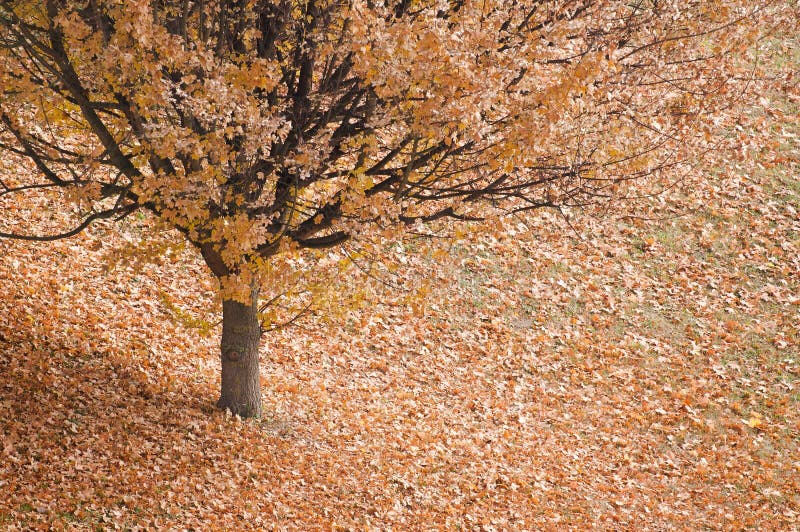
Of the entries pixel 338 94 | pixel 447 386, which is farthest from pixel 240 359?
pixel 447 386

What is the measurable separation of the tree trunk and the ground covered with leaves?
1.01 feet

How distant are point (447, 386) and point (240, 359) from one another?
12.2 feet

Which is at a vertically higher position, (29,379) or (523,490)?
(29,379)

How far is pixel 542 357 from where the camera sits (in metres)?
12.1

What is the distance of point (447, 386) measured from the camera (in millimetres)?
10984

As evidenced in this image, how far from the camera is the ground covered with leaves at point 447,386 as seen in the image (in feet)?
22.9

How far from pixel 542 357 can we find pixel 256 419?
17.5ft

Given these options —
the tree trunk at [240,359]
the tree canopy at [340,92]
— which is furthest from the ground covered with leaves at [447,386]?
the tree canopy at [340,92]

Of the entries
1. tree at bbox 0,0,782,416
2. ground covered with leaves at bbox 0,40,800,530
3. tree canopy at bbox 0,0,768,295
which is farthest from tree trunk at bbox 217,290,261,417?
tree canopy at bbox 0,0,768,295

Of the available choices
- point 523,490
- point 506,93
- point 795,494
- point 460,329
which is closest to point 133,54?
point 506,93

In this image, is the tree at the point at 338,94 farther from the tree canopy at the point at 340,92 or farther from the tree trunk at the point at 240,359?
the tree trunk at the point at 240,359

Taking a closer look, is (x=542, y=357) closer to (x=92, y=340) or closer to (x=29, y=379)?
(x=92, y=340)

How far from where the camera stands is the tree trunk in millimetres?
8156

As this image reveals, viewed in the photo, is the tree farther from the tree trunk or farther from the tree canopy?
the tree trunk
